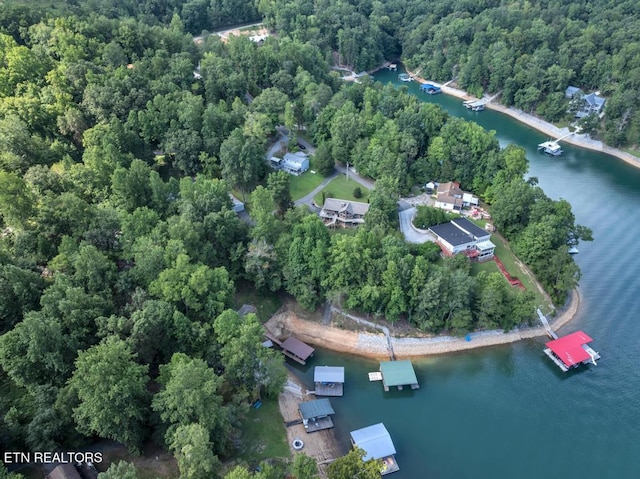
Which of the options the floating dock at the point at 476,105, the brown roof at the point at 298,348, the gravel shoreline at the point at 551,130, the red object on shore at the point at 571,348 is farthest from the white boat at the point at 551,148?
the brown roof at the point at 298,348

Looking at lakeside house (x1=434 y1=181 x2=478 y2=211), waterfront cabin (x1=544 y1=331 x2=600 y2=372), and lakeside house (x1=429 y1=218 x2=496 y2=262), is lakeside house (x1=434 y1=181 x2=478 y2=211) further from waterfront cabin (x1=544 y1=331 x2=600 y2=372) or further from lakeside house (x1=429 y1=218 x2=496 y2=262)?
waterfront cabin (x1=544 y1=331 x2=600 y2=372)

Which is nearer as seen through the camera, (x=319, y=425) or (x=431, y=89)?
(x=319, y=425)

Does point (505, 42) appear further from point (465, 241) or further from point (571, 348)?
point (571, 348)

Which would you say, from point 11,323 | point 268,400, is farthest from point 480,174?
point 11,323

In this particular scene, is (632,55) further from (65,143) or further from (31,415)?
(31,415)

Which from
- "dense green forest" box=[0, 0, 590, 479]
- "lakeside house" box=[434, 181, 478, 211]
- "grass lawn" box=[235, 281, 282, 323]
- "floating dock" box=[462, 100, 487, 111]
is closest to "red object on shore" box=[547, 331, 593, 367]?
"dense green forest" box=[0, 0, 590, 479]

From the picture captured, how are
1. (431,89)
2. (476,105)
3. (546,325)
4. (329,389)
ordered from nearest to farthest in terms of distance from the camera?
(329,389)
(546,325)
(476,105)
(431,89)

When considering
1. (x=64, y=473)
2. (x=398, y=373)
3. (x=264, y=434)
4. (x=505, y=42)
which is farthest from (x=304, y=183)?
(x=505, y=42)
